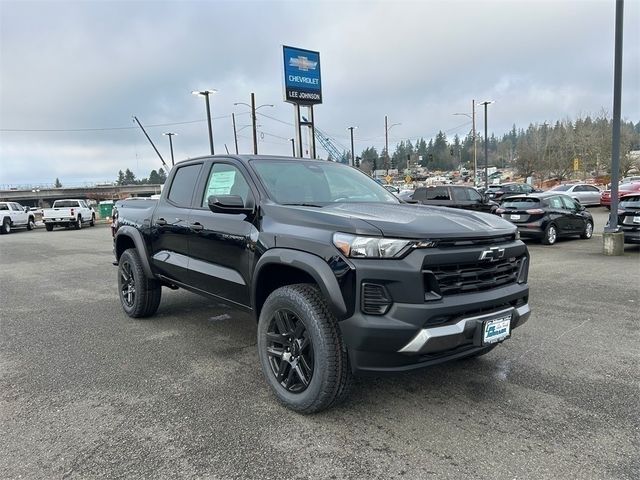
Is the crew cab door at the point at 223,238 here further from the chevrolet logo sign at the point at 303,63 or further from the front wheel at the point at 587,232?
the chevrolet logo sign at the point at 303,63

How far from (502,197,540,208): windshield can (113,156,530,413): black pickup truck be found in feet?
32.9

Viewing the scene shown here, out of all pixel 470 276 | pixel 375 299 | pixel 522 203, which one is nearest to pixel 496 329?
pixel 470 276

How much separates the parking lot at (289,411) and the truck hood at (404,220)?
127 centimetres

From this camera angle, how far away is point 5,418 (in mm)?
3312

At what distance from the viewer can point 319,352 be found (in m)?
2.98

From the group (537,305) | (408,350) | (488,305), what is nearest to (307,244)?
(408,350)

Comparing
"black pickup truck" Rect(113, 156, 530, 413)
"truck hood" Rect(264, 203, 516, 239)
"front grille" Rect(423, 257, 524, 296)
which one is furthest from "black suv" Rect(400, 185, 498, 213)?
"front grille" Rect(423, 257, 524, 296)

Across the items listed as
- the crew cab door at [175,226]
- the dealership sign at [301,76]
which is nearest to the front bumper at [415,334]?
the crew cab door at [175,226]

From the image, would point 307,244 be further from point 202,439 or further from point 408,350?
point 202,439

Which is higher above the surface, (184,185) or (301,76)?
(301,76)

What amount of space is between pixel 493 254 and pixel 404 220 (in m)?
0.66

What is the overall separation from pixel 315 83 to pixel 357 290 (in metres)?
24.1

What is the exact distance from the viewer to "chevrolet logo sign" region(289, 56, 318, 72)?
80.0ft

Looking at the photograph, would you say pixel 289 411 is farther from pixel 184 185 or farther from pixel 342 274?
pixel 184 185
